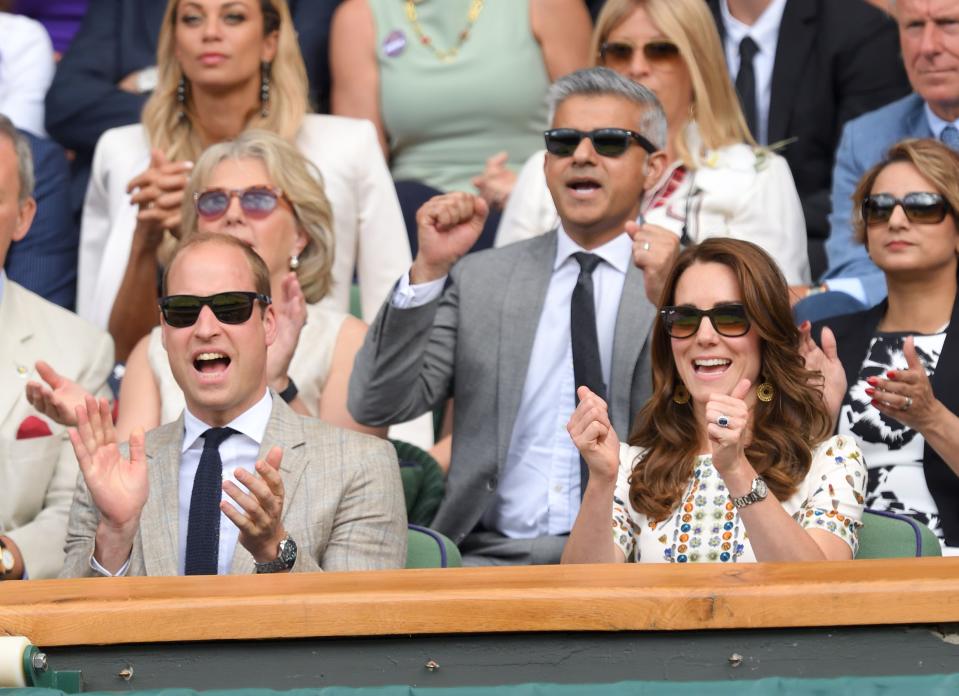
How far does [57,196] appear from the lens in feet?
16.0

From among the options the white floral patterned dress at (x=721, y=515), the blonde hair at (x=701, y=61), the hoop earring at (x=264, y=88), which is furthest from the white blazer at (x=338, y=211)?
the white floral patterned dress at (x=721, y=515)

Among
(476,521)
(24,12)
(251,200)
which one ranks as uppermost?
(24,12)

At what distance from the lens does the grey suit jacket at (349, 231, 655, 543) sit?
141 inches

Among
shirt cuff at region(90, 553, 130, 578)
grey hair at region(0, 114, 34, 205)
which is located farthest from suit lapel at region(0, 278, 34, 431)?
shirt cuff at region(90, 553, 130, 578)

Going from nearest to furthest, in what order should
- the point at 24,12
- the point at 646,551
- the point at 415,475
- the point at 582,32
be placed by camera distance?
1. the point at 646,551
2. the point at 415,475
3. the point at 582,32
4. the point at 24,12

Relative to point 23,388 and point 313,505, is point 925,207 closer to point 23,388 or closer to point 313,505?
point 313,505

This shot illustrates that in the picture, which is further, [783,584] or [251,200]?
[251,200]

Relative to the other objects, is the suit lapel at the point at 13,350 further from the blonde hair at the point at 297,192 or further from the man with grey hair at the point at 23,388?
the blonde hair at the point at 297,192

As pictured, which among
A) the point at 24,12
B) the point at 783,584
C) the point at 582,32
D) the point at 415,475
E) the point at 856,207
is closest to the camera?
the point at 783,584

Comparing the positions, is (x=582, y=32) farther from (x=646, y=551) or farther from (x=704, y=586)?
(x=704, y=586)

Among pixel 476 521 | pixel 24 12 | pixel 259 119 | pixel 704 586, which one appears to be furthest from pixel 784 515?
pixel 24 12

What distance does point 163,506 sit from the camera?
10.1ft

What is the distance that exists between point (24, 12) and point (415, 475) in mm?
3085

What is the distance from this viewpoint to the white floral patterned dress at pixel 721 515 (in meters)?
3.04
